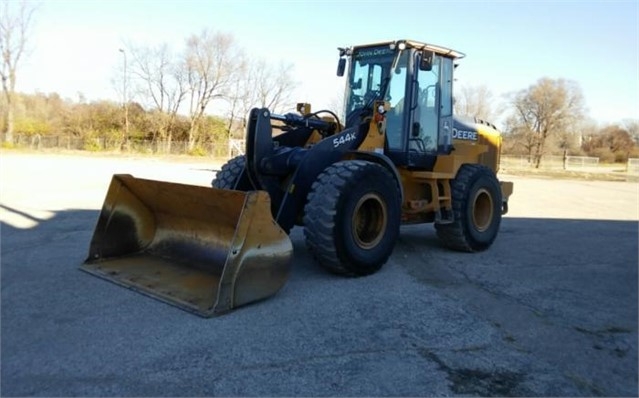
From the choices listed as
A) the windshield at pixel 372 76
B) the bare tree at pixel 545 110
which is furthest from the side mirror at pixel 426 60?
the bare tree at pixel 545 110

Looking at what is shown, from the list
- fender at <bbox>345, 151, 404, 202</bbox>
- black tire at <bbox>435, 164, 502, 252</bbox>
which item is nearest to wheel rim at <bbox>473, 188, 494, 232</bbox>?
black tire at <bbox>435, 164, 502, 252</bbox>

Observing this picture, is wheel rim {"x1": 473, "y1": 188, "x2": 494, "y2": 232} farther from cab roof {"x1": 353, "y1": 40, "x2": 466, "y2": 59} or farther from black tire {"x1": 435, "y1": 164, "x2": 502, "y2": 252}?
cab roof {"x1": 353, "y1": 40, "x2": 466, "y2": 59}

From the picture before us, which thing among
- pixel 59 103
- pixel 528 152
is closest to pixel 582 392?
pixel 59 103

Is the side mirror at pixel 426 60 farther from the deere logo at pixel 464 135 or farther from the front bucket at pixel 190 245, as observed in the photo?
the front bucket at pixel 190 245

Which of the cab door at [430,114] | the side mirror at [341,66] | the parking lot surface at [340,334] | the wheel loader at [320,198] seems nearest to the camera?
the parking lot surface at [340,334]

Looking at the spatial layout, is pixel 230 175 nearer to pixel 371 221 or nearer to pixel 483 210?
pixel 371 221

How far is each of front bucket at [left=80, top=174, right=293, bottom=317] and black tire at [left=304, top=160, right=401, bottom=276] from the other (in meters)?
0.59

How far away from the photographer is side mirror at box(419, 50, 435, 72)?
674 centimetres

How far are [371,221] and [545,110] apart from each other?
61.3m

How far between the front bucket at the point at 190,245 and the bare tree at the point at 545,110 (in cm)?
6062

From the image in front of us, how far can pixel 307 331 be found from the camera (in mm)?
4234

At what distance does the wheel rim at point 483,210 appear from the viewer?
26.5 ft

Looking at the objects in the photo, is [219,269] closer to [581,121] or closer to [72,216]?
[72,216]

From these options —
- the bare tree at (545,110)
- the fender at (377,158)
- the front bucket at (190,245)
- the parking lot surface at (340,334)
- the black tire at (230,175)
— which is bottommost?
the parking lot surface at (340,334)
